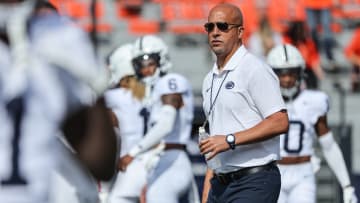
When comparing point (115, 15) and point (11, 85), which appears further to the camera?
point (115, 15)

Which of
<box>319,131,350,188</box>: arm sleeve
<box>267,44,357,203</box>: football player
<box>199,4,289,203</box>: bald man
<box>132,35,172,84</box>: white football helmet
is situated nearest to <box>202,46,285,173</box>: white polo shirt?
<box>199,4,289,203</box>: bald man

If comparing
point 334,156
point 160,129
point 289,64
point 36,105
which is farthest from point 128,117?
point 36,105

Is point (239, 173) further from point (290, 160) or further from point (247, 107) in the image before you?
point (290, 160)

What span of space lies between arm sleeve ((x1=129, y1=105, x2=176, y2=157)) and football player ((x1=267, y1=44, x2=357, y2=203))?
756 mm

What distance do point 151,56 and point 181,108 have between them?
472mm

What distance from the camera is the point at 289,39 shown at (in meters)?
12.7

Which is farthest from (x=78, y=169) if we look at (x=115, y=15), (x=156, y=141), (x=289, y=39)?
(x=115, y=15)

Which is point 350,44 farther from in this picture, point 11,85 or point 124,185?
point 11,85

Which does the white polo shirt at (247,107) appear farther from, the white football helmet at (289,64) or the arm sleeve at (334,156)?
the white football helmet at (289,64)

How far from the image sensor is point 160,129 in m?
7.36

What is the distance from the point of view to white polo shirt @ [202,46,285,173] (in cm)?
529

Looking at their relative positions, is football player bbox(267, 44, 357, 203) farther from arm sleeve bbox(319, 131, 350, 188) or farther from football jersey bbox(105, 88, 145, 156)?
football jersey bbox(105, 88, 145, 156)

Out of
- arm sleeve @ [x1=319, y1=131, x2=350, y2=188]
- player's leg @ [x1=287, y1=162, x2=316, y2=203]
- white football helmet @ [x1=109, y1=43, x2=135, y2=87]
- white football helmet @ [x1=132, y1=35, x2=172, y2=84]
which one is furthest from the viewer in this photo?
white football helmet @ [x1=109, y1=43, x2=135, y2=87]

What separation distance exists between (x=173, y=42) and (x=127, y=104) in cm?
693
